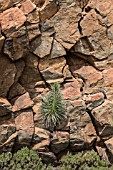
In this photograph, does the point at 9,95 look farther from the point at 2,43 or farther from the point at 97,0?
the point at 97,0

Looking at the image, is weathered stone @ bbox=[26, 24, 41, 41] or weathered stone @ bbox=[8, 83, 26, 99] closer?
weathered stone @ bbox=[26, 24, 41, 41]

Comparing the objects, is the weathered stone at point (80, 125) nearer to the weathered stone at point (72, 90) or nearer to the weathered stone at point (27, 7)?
the weathered stone at point (72, 90)

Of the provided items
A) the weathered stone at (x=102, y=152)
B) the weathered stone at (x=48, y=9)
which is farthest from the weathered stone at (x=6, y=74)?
the weathered stone at (x=102, y=152)

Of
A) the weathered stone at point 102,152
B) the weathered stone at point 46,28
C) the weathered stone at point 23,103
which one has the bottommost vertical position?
the weathered stone at point 102,152

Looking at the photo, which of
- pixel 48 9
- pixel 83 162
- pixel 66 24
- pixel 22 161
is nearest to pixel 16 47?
pixel 48 9

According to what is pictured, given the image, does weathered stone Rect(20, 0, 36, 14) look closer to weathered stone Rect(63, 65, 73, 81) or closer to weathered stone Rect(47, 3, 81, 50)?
weathered stone Rect(47, 3, 81, 50)

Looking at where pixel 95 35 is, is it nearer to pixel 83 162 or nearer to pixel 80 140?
pixel 80 140

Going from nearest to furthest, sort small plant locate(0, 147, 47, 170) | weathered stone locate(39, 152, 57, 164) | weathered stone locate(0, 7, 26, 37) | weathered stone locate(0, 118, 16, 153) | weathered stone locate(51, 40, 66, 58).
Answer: weathered stone locate(0, 7, 26, 37), small plant locate(0, 147, 47, 170), weathered stone locate(0, 118, 16, 153), weathered stone locate(39, 152, 57, 164), weathered stone locate(51, 40, 66, 58)

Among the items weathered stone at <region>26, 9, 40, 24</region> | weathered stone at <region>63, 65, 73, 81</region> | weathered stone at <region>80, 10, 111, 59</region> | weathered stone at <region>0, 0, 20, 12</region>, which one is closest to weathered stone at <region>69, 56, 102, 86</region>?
weathered stone at <region>63, 65, 73, 81</region>
